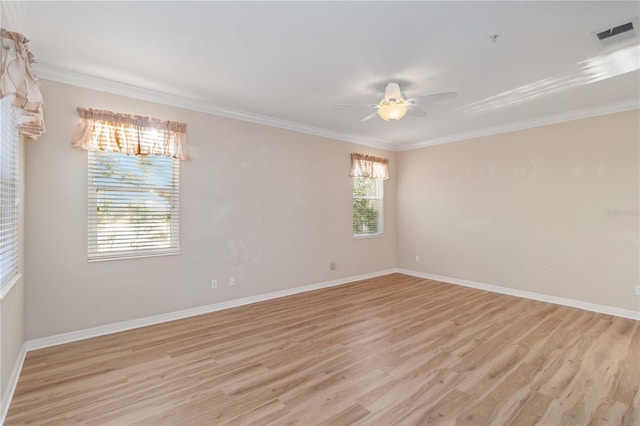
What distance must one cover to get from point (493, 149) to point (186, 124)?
479 centimetres

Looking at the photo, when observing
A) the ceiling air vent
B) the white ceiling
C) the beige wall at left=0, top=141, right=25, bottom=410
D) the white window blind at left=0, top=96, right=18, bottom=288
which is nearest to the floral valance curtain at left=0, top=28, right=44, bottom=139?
the white window blind at left=0, top=96, right=18, bottom=288

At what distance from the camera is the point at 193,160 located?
387 cm

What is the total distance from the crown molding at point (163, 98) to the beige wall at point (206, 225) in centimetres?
7

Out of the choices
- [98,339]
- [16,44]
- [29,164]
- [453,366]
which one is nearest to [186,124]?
[29,164]

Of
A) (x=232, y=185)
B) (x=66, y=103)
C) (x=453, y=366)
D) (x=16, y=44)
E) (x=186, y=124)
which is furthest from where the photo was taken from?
(x=232, y=185)

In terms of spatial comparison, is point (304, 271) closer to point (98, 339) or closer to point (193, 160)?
point (193, 160)

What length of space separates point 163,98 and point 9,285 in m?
2.41

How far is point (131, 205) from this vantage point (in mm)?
3453

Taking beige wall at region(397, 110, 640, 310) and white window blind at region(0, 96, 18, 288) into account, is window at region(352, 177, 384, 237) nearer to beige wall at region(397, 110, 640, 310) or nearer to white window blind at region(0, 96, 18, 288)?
beige wall at region(397, 110, 640, 310)

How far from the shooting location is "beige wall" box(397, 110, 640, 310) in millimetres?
3953

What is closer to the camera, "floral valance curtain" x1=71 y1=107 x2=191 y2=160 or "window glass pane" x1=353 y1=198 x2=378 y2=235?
→ "floral valance curtain" x1=71 y1=107 x2=191 y2=160

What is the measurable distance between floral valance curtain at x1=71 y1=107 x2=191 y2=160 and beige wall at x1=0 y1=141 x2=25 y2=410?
0.54 metres

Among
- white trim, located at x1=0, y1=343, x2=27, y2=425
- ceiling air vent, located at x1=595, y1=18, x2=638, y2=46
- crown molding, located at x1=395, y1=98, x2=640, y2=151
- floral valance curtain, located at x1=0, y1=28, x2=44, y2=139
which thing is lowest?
white trim, located at x1=0, y1=343, x2=27, y2=425

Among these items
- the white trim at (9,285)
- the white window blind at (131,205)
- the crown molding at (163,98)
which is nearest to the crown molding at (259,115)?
the crown molding at (163,98)
